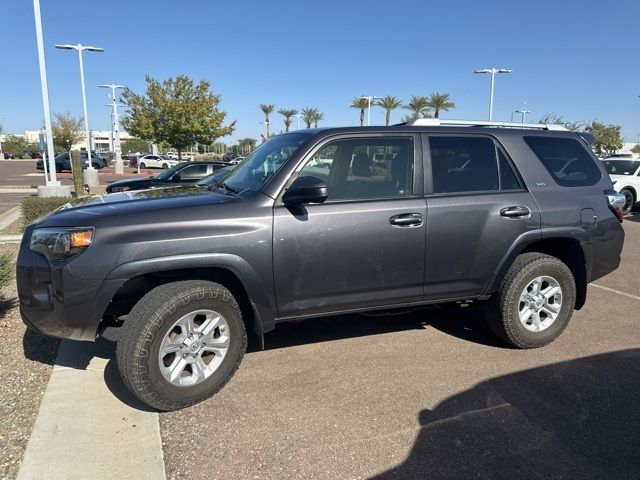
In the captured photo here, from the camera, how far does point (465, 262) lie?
12.9 ft

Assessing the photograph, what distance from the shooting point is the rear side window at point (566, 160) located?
4.31 metres

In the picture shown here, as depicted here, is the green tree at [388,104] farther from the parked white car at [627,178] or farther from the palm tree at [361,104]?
the parked white car at [627,178]

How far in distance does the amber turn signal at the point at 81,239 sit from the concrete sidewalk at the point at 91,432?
3.66 feet

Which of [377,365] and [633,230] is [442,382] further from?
[633,230]

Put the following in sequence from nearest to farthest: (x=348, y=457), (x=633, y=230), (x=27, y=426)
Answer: (x=348, y=457)
(x=27, y=426)
(x=633, y=230)

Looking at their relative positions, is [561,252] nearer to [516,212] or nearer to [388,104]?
[516,212]

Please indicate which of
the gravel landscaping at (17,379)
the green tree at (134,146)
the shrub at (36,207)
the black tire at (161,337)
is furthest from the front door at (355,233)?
the green tree at (134,146)

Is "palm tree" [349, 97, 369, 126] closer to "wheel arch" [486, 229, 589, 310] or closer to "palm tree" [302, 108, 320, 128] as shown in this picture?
"palm tree" [302, 108, 320, 128]

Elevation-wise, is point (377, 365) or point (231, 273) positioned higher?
point (231, 273)

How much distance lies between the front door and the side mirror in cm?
8

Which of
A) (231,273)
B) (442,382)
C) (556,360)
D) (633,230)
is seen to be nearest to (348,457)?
(442,382)

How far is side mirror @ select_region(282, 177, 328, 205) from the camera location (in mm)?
3277

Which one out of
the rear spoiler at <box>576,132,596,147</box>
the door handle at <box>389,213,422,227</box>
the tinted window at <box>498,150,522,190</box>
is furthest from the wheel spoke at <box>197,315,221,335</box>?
the rear spoiler at <box>576,132,596,147</box>

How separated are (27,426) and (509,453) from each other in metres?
2.91
